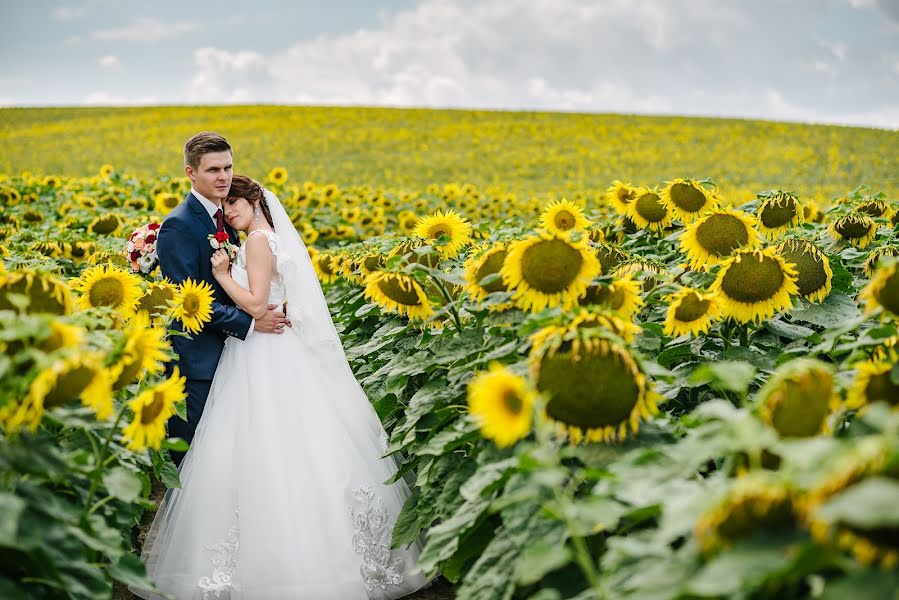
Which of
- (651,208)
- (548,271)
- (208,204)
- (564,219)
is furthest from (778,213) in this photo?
(208,204)

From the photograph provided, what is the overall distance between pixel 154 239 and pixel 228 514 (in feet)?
5.31

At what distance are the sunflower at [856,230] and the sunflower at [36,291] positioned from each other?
326 cm

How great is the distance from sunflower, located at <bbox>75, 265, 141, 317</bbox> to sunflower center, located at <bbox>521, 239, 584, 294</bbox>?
5.40ft

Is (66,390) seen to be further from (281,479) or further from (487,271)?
(281,479)

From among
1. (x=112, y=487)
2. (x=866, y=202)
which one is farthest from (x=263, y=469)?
(x=866, y=202)

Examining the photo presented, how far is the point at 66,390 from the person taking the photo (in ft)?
6.14

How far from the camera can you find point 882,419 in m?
1.23

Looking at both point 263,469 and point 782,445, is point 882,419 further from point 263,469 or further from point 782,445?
point 263,469

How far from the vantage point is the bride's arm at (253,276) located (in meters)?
3.90

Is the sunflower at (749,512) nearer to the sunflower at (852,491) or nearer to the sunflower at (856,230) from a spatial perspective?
the sunflower at (852,491)

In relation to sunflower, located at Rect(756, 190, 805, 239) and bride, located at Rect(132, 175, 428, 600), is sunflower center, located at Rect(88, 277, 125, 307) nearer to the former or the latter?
bride, located at Rect(132, 175, 428, 600)

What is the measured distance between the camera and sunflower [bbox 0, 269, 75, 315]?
81.0 inches

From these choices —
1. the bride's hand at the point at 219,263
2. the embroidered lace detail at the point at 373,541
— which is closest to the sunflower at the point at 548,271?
the embroidered lace detail at the point at 373,541

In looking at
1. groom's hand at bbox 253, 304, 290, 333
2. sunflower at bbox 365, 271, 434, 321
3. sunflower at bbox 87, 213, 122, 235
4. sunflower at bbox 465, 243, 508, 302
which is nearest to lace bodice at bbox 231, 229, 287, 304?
groom's hand at bbox 253, 304, 290, 333
